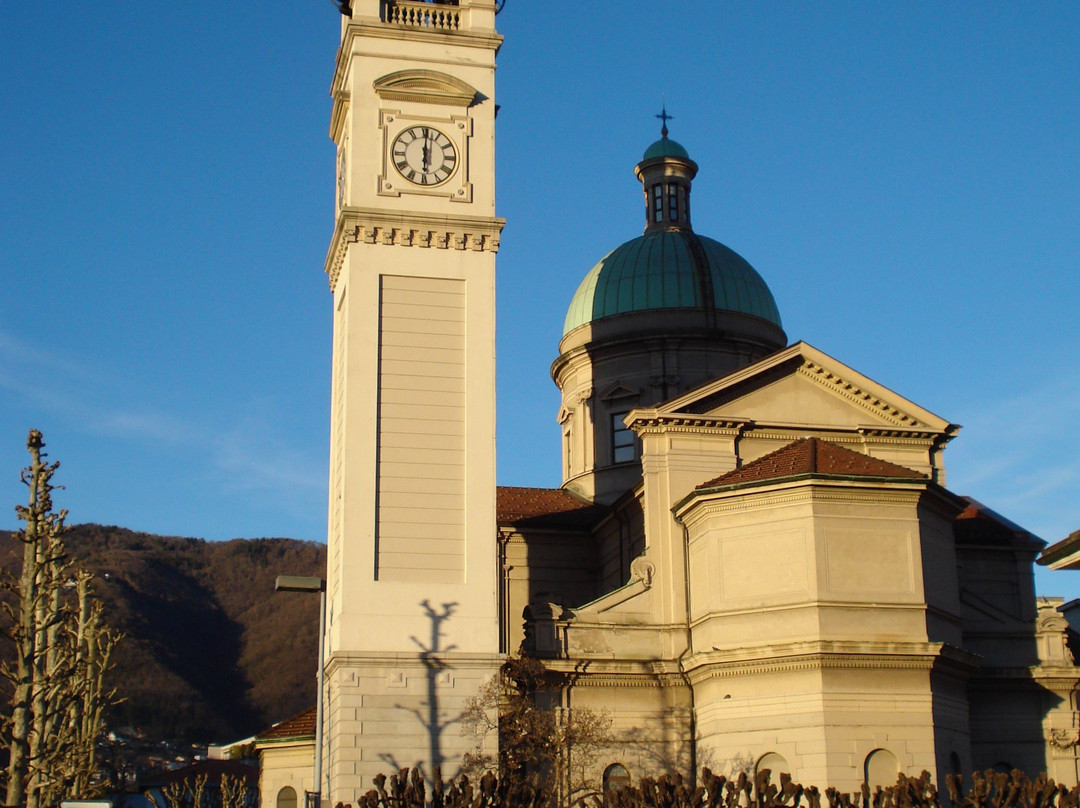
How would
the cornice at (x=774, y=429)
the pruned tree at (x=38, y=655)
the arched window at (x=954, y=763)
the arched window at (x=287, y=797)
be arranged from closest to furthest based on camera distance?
the pruned tree at (x=38, y=655)
the arched window at (x=954, y=763)
the cornice at (x=774, y=429)
the arched window at (x=287, y=797)

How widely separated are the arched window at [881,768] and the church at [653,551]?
0.17 feet

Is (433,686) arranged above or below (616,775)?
above

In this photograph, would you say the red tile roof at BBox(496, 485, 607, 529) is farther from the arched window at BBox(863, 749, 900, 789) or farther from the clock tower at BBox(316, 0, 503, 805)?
the arched window at BBox(863, 749, 900, 789)

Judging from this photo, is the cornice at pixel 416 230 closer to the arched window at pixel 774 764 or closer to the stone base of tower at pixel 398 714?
the stone base of tower at pixel 398 714

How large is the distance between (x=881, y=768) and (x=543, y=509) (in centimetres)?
1641

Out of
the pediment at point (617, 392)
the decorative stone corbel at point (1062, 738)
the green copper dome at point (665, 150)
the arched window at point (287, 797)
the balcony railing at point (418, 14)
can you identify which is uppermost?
the green copper dome at point (665, 150)

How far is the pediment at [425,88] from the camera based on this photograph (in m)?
39.1

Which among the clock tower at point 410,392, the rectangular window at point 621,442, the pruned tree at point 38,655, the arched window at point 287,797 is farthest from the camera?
the rectangular window at point 621,442

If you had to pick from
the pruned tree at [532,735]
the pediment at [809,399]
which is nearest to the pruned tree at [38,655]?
the pruned tree at [532,735]

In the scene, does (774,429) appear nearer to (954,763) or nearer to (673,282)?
(954,763)

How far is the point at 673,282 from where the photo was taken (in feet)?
170

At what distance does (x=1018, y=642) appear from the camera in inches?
1576

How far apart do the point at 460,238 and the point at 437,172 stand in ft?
6.33

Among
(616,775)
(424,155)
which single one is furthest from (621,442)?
(616,775)
